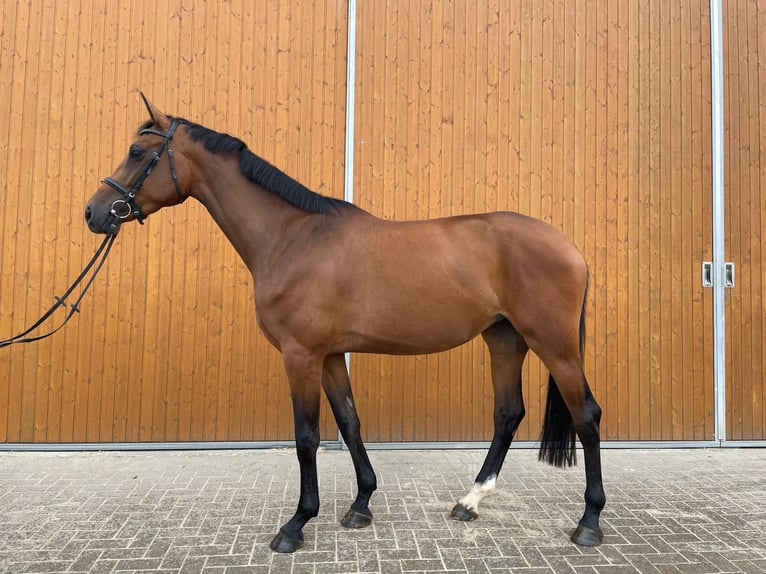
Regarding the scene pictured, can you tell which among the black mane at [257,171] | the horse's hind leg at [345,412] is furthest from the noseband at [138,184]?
the horse's hind leg at [345,412]

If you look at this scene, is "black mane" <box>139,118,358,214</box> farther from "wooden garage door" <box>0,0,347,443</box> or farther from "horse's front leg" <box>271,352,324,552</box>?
"wooden garage door" <box>0,0,347,443</box>

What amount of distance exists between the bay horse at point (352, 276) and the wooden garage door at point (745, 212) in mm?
3040

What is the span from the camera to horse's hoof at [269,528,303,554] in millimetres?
2701

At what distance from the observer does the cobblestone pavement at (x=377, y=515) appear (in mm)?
2604

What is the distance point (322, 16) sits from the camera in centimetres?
503

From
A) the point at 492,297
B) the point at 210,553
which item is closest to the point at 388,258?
the point at 492,297

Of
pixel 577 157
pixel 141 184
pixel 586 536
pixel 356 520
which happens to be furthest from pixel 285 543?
pixel 577 157

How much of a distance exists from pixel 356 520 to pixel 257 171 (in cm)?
227

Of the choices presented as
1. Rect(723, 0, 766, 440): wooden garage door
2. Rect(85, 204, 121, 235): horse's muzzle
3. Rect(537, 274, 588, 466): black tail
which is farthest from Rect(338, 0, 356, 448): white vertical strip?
Rect(723, 0, 766, 440): wooden garage door

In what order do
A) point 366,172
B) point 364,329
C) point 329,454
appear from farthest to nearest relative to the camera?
1. point 366,172
2. point 329,454
3. point 364,329

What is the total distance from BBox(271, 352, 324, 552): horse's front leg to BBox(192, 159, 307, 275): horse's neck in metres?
0.69

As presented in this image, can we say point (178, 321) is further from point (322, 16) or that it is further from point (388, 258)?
point (322, 16)

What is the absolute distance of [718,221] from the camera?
16.7 feet

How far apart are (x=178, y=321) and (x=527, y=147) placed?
3.95 meters
